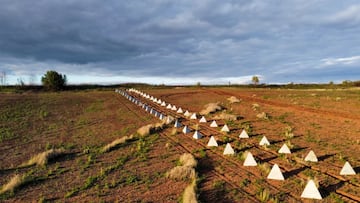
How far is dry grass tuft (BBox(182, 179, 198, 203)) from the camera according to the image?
8.51m

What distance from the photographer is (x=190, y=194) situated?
29.2 ft

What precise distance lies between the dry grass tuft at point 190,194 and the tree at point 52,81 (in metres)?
89.2

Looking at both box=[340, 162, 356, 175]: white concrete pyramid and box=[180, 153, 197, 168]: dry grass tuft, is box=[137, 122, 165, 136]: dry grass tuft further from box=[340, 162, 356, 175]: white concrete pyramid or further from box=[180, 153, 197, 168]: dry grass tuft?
box=[340, 162, 356, 175]: white concrete pyramid

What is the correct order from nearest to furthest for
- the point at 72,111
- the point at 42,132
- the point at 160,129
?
1. the point at 160,129
2. the point at 42,132
3. the point at 72,111

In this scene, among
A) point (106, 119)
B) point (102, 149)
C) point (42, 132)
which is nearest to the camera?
point (102, 149)

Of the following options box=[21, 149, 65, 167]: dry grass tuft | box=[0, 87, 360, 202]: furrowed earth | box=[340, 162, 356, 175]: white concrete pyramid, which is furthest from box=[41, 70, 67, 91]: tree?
box=[340, 162, 356, 175]: white concrete pyramid

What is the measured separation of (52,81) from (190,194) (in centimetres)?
9099

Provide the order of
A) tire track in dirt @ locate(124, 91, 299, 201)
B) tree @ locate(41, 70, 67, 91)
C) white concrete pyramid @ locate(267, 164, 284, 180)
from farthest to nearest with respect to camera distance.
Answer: tree @ locate(41, 70, 67, 91), white concrete pyramid @ locate(267, 164, 284, 180), tire track in dirt @ locate(124, 91, 299, 201)

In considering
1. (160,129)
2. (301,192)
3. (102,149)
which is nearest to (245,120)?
(160,129)

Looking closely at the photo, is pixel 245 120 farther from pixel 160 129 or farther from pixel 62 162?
pixel 62 162

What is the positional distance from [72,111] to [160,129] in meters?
16.3

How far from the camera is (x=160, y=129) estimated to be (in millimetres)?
20875

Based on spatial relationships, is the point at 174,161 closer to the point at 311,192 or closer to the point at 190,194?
the point at 190,194

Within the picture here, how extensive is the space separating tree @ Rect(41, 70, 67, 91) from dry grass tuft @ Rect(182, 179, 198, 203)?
89232 millimetres
